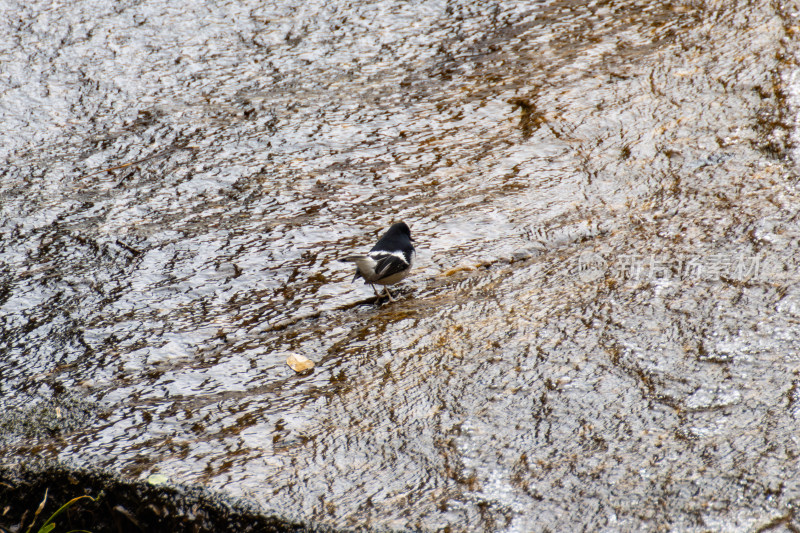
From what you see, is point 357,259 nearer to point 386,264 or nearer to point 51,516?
point 386,264

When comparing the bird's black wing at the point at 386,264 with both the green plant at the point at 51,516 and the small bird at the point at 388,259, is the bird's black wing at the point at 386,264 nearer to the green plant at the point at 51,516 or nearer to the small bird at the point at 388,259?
the small bird at the point at 388,259

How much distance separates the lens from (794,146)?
13.5ft

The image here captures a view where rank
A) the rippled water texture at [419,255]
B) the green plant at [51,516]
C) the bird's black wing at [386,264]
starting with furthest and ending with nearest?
the bird's black wing at [386,264] → the green plant at [51,516] → the rippled water texture at [419,255]

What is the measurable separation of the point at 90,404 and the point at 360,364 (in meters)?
1.15

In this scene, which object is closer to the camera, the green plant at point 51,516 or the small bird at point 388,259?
the green plant at point 51,516

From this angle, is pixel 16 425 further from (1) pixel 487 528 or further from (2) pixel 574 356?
(2) pixel 574 356

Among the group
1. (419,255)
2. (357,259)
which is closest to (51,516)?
(357,259)

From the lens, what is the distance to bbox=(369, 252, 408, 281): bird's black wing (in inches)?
136

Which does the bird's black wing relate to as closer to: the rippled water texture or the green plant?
the rippled water texture

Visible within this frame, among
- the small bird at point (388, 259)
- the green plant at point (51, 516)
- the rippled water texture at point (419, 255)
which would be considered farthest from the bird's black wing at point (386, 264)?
the green plant at point (51, 516)

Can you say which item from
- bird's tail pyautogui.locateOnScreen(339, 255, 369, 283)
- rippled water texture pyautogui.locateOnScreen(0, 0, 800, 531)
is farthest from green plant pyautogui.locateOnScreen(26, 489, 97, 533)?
bird's tail pyautogui.locateOnScreen(339, 255, 369, 283)

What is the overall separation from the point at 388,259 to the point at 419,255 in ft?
1.61

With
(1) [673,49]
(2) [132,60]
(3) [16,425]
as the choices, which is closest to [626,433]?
(3) [16,425]

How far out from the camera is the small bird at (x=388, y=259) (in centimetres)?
347
